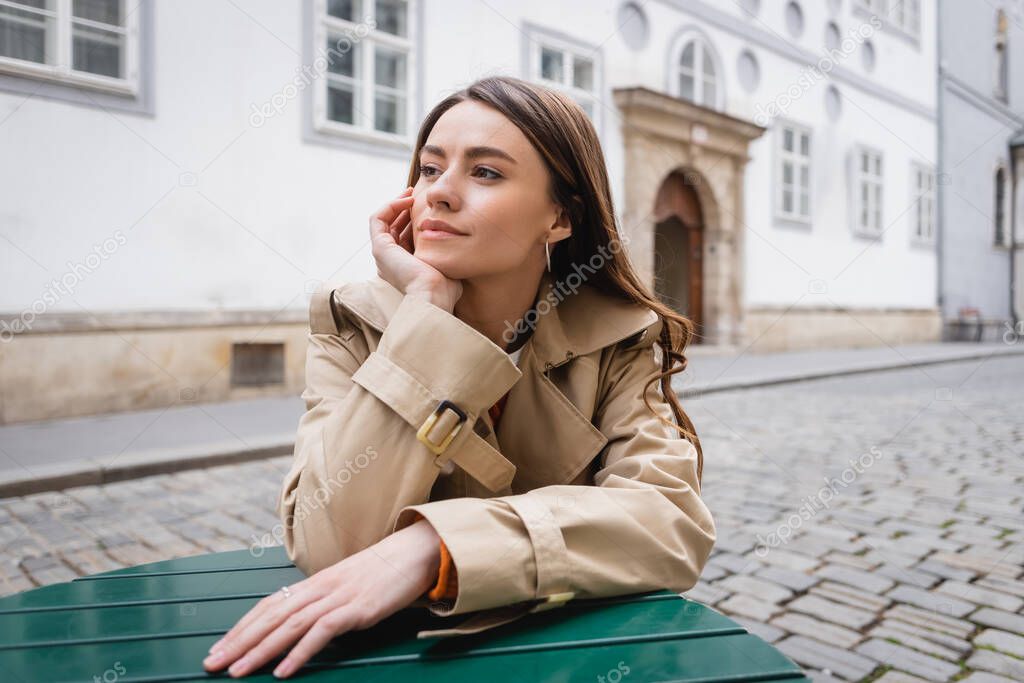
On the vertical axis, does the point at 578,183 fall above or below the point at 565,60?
below

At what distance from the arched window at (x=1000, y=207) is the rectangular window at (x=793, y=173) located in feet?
33.6

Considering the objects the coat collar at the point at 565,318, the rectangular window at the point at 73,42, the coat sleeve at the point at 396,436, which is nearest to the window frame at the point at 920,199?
the rectangular window at the point at 73,42

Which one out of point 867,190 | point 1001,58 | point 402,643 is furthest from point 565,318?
point 1001,58

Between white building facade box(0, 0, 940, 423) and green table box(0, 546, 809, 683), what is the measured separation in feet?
4.11

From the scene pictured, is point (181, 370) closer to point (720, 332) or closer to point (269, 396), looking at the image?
point (269, 396)

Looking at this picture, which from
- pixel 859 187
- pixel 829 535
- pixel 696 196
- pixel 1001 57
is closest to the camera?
pixel 829 535

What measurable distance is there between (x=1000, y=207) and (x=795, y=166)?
1167 cm

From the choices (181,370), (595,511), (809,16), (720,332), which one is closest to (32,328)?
(181,370)

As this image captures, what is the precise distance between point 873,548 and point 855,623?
943 millimetres

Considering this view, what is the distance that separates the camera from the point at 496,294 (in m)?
1.79

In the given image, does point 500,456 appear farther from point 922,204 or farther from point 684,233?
point 922,204

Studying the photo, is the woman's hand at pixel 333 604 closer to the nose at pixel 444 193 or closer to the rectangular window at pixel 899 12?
the nose at pixel 444 193

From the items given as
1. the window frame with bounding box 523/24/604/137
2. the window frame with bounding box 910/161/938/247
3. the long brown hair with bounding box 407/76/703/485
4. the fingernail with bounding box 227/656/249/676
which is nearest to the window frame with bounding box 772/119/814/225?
the window frame with bounding box 910/161/938/247

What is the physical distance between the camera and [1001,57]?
23.5 metres
